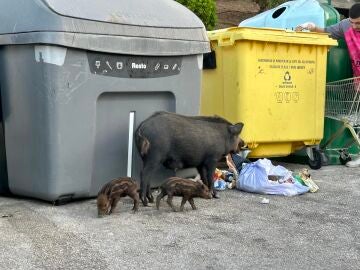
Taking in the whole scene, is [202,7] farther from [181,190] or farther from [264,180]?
[181,190]

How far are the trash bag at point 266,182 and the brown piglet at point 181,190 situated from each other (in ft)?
2.79

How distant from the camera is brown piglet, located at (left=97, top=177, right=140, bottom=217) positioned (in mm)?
4238

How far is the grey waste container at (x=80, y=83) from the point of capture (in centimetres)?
436

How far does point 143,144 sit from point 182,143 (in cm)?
33

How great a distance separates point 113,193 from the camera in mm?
4270

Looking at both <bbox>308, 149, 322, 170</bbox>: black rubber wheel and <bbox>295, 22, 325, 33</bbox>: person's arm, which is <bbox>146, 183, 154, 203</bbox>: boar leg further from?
<bbox>295, 22, 325, 33</bbox>: person's arm

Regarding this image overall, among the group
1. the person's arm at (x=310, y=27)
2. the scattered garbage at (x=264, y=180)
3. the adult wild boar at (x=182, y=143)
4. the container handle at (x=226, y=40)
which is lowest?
the scattered garbage at (x=264, y=180)

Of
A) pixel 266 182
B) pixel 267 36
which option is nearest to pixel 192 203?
pixel 266 182

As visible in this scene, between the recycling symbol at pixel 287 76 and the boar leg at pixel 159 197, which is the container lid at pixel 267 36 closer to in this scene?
the recycling symbol at pixel 287 76

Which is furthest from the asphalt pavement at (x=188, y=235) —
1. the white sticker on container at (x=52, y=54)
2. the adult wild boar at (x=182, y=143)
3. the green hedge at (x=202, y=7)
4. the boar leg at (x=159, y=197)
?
the green hedge at (x=202, y=7)

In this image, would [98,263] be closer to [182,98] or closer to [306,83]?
[182,98]

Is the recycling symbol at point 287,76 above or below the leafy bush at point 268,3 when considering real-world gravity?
below

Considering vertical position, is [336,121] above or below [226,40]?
below

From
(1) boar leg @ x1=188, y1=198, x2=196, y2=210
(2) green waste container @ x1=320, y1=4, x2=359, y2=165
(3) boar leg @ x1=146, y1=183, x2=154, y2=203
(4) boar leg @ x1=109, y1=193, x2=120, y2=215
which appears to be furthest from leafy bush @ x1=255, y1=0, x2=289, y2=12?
(4) boar leg @ x1=109, y1=193, x2=120, y2=215
